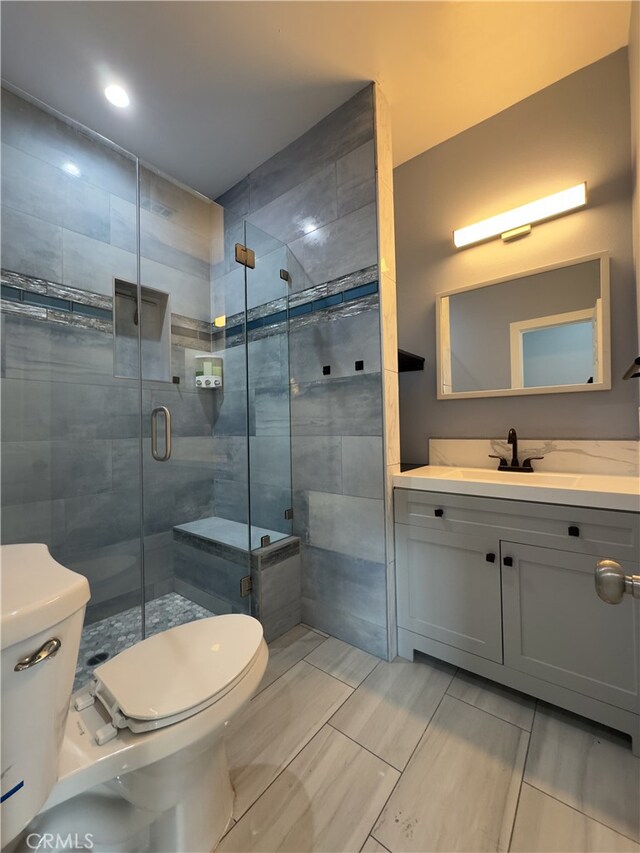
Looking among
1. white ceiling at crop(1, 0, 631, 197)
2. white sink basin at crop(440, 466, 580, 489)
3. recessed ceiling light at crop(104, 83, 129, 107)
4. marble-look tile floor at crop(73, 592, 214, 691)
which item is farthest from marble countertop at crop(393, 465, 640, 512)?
recessed ceiling light at crop(104, 83, 129, 107)

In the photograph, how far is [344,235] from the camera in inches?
69.0

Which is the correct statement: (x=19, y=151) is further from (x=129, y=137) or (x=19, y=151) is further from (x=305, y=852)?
(x=305, y=852)

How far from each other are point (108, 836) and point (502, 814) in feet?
3.50

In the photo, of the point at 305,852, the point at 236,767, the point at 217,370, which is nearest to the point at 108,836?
the point at 236,767

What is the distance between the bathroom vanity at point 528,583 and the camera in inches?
44.9

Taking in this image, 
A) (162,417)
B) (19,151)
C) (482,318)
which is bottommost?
(162,417)

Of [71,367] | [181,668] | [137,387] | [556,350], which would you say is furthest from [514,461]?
[71,367]

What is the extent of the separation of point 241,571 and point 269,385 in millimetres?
1088

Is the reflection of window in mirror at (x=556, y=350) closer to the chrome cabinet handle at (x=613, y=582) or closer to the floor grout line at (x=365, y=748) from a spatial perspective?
the chrome cabinet handle at (x=613, y=582)

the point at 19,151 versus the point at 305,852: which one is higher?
the point at 19,151

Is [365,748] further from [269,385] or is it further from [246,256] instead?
[246,256]

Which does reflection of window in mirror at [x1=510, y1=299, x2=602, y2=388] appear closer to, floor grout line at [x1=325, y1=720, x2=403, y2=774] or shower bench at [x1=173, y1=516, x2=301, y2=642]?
shower bench at [x1=173, y1=516, x2=301, y2=642]

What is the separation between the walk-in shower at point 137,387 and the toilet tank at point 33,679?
3.63 ft

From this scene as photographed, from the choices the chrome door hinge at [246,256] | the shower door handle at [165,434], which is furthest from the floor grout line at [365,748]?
the chrome door hinge at [246,256]
